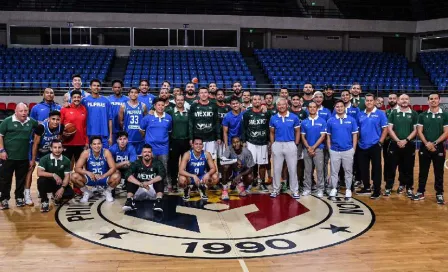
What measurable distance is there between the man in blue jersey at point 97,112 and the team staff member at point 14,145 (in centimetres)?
94

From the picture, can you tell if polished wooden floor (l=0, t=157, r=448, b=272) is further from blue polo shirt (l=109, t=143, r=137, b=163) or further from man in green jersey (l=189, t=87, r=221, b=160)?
man in green jersey (l=189, t=87, r=221, b=160)

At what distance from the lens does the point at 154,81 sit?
52.1 ft

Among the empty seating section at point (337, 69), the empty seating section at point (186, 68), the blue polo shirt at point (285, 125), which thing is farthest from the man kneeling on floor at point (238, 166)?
the empty seating section at point (337, 69)

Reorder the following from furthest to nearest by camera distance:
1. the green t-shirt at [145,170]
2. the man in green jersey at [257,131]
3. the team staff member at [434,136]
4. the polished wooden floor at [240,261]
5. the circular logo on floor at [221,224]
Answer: the man in green jersey at [257,131], the team staff member at [434,136], the green t-shirt at [145,170], the circular logo on floor at [221,224], the polished wooden floor at [240,261]

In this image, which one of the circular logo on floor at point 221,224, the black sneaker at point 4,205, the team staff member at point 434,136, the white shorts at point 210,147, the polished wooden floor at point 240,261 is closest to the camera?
the polished wooden floor at point 240,261

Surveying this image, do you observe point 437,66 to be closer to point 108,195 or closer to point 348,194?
point 348,194

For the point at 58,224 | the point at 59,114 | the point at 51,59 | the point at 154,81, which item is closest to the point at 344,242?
the point at 58,224

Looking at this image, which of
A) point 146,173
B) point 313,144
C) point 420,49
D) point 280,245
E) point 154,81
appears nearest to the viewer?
point 280,245

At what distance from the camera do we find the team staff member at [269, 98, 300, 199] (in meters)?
6.49

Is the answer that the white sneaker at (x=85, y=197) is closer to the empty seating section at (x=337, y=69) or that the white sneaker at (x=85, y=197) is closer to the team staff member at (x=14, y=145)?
the team staff member at (x=14, y=145)

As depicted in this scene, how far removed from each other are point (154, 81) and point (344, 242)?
40.6ft

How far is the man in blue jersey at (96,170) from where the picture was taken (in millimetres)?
6227

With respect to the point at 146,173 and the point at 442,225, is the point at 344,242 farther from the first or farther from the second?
the point at 146,173

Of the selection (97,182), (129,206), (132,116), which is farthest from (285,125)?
(97,182)
